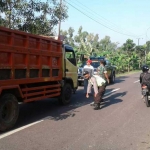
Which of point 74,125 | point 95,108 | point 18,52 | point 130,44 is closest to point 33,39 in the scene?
point 18,52

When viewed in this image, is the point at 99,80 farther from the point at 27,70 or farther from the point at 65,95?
the point at 27,70

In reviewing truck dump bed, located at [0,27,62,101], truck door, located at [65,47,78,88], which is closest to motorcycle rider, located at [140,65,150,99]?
truck door, located at [65,47,78,88]

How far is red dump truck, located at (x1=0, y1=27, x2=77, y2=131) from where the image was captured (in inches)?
252

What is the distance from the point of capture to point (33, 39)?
24.7ft

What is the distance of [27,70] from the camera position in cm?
724

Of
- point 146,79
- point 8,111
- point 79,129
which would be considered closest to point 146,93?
point 146,79

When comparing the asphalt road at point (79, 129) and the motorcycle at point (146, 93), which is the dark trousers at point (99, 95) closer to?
the asphalt road at point (79, 129)

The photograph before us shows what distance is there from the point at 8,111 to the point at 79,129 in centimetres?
181

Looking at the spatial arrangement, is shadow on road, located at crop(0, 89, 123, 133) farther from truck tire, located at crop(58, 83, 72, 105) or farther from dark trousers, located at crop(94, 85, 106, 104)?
dark trousers, located at crop(94, 85, 106, 104)

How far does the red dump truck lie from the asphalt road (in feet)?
1.94

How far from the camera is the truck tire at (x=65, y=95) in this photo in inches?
387

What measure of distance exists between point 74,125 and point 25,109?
2.78m

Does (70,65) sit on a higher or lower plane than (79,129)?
higher

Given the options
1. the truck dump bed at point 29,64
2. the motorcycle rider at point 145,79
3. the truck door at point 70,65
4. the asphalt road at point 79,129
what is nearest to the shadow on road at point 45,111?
the asphalt road at point 79,129
